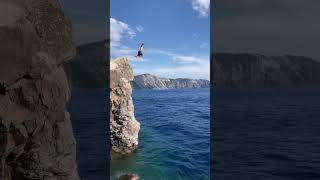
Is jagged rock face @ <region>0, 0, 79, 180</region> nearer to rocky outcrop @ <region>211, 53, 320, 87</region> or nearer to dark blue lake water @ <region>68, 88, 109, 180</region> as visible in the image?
dark blue lake water @ <region>68, 88, 109, 180</region>

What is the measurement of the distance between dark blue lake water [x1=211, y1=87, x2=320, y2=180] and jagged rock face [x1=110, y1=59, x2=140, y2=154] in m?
9.41

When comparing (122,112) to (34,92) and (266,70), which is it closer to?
(34,92)

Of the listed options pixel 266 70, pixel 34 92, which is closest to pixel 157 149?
pixel 34 92

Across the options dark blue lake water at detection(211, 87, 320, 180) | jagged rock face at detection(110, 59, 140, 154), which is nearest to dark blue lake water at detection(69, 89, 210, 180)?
jagged rock face at detection(110, 59, 140, 154)

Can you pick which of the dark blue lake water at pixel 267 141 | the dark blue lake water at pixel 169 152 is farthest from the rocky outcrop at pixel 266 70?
the dark blue lake water at pixel 169 152

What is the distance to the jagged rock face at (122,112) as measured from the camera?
100ft

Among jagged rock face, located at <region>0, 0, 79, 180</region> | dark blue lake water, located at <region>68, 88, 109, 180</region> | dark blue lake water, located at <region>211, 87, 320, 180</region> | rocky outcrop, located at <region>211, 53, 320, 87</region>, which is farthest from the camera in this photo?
rocky outcrop, located at <region>211, 53, 320, 87</region>

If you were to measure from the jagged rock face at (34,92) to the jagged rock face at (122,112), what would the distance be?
15375mm

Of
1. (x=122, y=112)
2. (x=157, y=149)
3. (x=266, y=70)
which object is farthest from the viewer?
(x=266, y=70)

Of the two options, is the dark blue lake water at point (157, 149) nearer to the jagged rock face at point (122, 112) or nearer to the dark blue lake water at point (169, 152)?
the dark blue lake water at point (169, 152)

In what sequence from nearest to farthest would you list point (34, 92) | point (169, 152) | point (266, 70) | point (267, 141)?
1. point (34, 92)
2. point (169, 152)
3. point (267, 141)
4. point (266, 70)

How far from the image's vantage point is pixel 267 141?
47406 millimetres

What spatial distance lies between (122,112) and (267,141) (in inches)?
868

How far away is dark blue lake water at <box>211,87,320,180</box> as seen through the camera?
114ft
